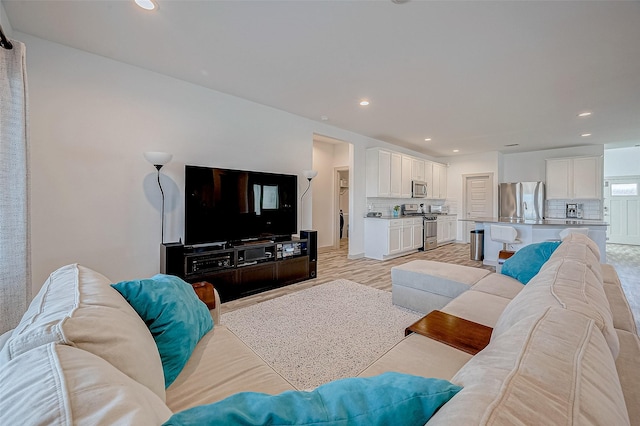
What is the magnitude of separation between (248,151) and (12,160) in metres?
2.38

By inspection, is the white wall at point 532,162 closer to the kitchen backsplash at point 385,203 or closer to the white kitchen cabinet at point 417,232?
the kitchen backsplash at point 385,203

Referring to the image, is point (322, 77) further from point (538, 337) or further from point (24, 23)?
point (538, 337)

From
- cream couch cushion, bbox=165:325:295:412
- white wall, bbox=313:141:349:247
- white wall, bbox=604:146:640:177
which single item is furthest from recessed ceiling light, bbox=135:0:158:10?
white wall, bbox=604:146:640:177

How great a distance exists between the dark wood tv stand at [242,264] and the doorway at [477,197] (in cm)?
588

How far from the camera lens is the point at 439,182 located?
25.6 feet

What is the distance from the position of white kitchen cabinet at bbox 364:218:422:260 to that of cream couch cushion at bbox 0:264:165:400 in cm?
494

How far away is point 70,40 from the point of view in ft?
8.11

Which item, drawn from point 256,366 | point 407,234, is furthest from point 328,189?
point 256,366

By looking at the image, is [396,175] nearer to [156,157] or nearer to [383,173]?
[383,173]

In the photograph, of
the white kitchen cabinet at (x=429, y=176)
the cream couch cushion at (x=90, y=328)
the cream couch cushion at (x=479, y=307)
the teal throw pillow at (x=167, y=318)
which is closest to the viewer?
the cream couch cushion at (x=90, y=328)

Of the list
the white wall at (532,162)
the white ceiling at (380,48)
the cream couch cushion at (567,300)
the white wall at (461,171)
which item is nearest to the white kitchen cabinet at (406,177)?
the white ceiling at (380,48)

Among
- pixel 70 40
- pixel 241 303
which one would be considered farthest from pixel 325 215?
pixel 70 40

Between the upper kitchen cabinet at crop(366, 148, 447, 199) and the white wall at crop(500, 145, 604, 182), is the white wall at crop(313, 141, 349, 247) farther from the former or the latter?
the white wall at crop(500, 145, 604, 182)

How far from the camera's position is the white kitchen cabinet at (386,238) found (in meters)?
5.50
